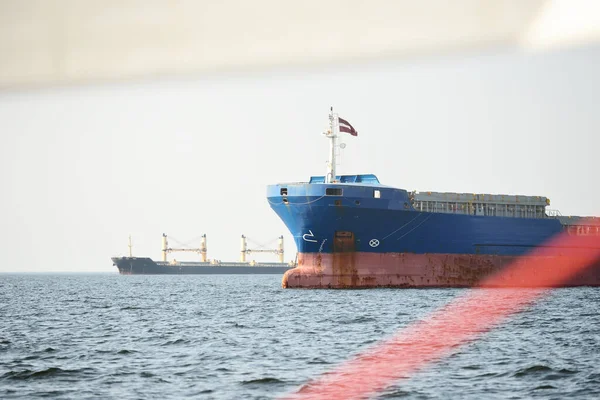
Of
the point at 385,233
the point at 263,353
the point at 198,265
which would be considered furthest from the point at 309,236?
the point at 198,265

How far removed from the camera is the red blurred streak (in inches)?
735

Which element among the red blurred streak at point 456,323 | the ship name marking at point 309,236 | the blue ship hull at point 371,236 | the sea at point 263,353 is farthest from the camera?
the ship name marking at point 309,236

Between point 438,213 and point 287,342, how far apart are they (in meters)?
29.7

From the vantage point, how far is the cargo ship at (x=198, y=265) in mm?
161750

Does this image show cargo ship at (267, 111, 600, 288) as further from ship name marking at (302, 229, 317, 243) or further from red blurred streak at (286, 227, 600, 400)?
red blurred streak at (286, 227, 600, 400)

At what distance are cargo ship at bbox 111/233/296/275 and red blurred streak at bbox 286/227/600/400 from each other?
324 ft

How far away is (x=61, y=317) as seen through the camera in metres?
37.1

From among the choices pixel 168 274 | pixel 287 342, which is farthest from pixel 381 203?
pixel 168 274

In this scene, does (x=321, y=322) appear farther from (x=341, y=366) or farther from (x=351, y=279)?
(x=351, y=279)

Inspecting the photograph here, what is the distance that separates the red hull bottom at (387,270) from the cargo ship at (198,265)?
10326 cm

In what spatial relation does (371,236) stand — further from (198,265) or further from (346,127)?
(198,265)

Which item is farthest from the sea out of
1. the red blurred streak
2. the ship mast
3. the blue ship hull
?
the ship mast

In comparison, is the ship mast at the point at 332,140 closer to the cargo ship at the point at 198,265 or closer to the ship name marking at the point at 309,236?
the ship name marking at the point at 309,236

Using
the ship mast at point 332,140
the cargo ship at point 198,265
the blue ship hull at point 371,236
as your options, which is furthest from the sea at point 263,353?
the cargo ship at point 198,265
